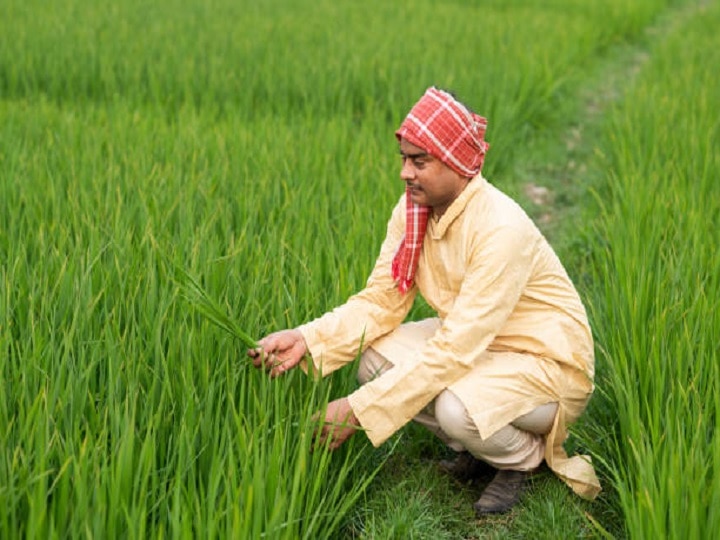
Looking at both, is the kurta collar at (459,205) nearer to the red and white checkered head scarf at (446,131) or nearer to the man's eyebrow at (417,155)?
the red and white checkered head scarf at (446,131)

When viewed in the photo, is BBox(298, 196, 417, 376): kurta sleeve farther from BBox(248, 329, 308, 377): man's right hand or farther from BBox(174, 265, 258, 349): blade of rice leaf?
BBox(174, 265, 258, 349): blade of rice leaf

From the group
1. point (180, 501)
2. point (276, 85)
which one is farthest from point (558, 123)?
point (180, 501)

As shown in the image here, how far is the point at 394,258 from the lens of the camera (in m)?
2.26

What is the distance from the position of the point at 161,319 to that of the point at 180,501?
0.54 m

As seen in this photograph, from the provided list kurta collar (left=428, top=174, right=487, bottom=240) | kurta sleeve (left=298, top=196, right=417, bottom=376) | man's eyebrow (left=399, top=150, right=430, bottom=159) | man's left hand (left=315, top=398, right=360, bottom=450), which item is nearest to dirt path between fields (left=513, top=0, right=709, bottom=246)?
kurta sleeve (left=298, top=196, right=417, bottom=376)

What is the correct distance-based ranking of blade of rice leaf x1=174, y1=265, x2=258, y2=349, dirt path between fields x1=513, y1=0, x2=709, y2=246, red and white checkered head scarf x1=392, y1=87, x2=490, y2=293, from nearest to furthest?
blade of rice leaf x1=174, y1=265, x2=258, y2=349, red and white checkered head scarf x1=392, y1=87, x2=490, y2=293, dirt path between fields x1=513, y1=0, x2=709, y2=246

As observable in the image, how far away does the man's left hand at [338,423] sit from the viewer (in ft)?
6.34

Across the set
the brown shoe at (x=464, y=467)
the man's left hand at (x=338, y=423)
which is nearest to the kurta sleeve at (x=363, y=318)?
the man's left hand at (x=338, y=423)

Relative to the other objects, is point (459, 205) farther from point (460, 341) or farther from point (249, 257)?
point (249, 257)

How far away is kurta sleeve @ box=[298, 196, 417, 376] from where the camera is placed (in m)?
2.13

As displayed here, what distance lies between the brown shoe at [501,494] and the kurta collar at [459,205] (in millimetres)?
589

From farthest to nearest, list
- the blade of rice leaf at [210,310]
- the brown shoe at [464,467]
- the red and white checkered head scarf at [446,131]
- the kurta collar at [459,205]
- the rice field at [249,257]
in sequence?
the brown shoe at [464,467] < the kurta collar at [459,205] < the red and white checkered head scarf at [446,131] < the blade of rice leaf at [210,310] < the rice field at [249,257]

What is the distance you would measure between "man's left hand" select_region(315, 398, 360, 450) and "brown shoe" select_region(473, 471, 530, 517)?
39cm

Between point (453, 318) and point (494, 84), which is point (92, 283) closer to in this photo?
point (453, 318)
